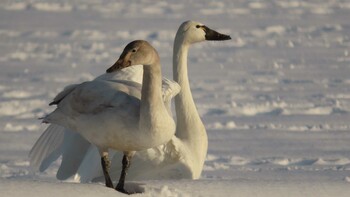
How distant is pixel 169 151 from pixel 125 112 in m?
1.33

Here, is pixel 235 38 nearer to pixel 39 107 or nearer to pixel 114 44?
pixel 114 44

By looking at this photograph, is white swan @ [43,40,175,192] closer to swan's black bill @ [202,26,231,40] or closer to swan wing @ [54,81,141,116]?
swan wing @ [54,81,141,116]

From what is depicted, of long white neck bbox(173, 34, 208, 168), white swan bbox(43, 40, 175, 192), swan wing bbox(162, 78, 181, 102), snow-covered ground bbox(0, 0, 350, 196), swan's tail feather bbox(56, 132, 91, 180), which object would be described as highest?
white swan bbox(43, 40, 175, 192)

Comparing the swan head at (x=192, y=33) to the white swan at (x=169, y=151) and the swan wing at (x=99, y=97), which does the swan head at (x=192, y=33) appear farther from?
the swan wing at (x=99, y=97)

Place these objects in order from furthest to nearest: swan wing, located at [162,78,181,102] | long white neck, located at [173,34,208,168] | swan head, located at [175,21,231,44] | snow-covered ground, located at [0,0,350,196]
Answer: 1. snow-covered ground, located at [0,0,350,196]
2. swan head, located at [175,21,231,44]
3. long white neck, located at [173,34,208,168]
4. swan wing, located at [162,78,181,102]

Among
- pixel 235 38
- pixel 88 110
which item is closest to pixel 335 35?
pixel 235 38

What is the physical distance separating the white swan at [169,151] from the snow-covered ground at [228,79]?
0.49 meters

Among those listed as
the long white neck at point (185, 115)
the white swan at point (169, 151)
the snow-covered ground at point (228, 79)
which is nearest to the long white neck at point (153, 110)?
the snow-covered ground at point (228, 79)

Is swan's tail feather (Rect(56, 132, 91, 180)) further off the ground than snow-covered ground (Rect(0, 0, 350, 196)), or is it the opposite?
swan's tail feather (Rect(56, 132, 91, 180))

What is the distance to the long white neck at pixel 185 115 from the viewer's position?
6473 millimetres

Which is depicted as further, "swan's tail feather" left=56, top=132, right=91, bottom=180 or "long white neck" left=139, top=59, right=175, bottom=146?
"swan's tail feather" left=56, top=132, right=91, bottom=180

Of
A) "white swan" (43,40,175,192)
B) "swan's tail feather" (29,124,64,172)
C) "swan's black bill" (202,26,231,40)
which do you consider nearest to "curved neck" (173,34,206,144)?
"swan's black bill" (202,26,231,40)

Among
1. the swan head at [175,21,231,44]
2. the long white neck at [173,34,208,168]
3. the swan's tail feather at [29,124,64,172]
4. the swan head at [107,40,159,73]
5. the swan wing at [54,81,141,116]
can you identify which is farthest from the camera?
the swan head at [175,21,231,44]

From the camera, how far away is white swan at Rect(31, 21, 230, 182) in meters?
6.17
